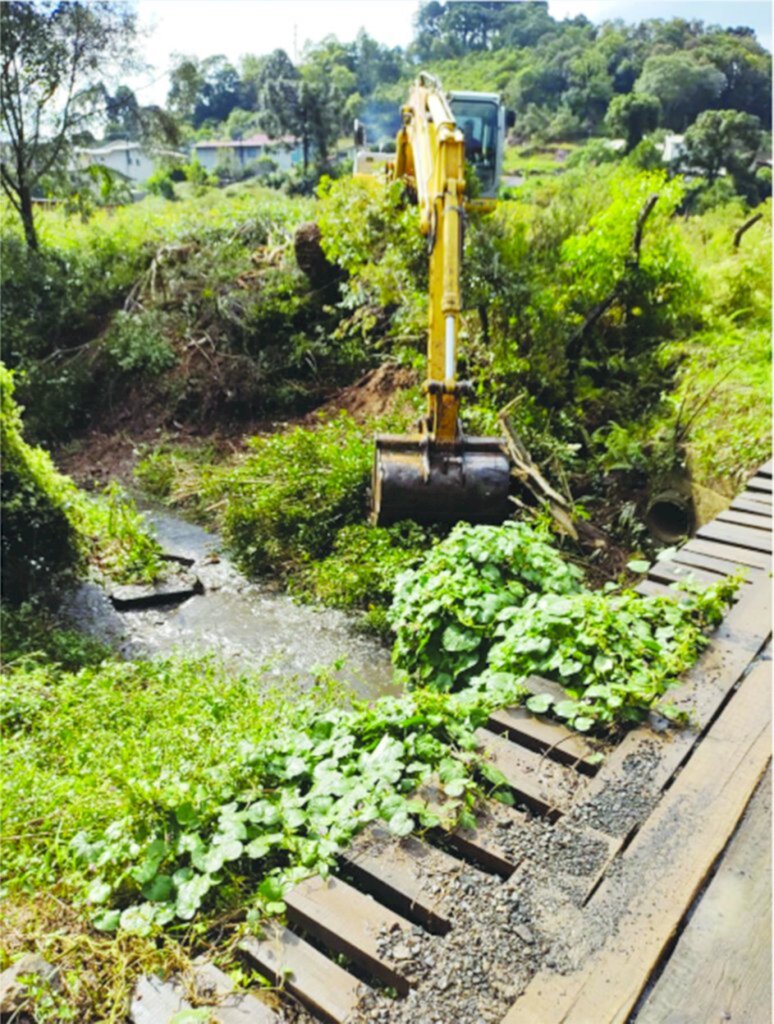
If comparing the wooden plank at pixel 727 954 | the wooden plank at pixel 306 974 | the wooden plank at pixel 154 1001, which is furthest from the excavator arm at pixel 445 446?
the wooden plank at pixel 154 1001

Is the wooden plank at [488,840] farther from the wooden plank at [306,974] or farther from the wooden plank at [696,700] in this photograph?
the wooden plank at [306,974]

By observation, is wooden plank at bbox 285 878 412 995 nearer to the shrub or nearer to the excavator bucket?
the excavator bucket

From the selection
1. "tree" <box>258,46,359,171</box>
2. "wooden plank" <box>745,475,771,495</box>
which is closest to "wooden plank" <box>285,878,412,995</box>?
"wooden plank" <box>745,475,771,495</box>

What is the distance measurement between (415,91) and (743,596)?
6275mm

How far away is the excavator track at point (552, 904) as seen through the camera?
1895 mm

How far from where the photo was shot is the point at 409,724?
2.80 metres

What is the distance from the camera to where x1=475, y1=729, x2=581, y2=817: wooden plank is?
252 centimetres

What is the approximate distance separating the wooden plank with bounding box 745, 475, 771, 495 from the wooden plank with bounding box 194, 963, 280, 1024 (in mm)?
4470

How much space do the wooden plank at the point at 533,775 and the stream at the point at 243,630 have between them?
217cm

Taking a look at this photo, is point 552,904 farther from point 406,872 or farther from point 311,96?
point 311,96

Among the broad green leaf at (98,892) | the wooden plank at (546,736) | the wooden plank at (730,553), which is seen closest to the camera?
the broad green leaf at (98,892)

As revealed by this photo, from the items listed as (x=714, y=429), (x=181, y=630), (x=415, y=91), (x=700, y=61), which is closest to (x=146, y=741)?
(x=181, y=630)

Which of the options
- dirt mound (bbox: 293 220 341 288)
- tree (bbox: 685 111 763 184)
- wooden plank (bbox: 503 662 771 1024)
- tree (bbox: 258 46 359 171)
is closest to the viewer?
wooden plank (bbox: 503 662 771 1024)

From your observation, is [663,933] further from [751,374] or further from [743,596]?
[751,374]
